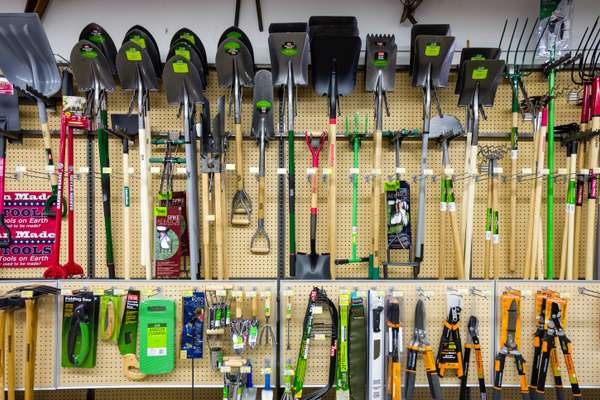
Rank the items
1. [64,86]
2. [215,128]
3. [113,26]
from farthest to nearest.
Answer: [113,26]
[64,86]
[215,128]

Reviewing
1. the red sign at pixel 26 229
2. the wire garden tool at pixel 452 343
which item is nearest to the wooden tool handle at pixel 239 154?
the red sign at pixel 26 229

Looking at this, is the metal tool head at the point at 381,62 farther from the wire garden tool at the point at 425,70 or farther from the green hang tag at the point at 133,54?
the green hang tag at the point at 133,54

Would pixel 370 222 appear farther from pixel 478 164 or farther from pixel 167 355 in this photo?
pixel 167 355

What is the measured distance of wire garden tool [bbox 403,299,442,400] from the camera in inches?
81.8

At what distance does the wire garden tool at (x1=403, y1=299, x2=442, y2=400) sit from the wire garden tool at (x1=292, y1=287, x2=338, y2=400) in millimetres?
431

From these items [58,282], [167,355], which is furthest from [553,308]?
[58,282]

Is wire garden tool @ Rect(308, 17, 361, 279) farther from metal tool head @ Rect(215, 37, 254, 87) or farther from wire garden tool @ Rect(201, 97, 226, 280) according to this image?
wire garden tool @ Rect(201, 97, 226, 280)

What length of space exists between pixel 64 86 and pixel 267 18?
5.08 feet

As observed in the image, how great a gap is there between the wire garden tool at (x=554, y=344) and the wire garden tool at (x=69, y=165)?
9.77ft

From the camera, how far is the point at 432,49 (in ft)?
7.89

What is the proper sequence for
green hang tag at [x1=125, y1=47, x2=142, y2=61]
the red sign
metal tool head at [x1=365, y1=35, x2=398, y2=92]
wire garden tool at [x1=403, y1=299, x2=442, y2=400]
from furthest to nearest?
the red sign → metal tool head at [x1=365, y1=35, x2=398, y2=92] → green hang tag at [x1=125, y1=47, x2=142, y2=61] → wire garden tool at [x1=403, y1=299, x2=442, y2=400]

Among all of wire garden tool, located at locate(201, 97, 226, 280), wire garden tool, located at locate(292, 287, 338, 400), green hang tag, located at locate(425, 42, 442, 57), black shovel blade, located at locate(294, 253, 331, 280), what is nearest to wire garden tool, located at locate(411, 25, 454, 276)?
green hang tag, located at locate(425, 42, 442, 57)

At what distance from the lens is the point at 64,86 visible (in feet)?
8.35

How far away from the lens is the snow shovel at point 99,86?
2.37 m
